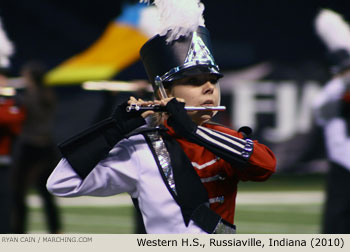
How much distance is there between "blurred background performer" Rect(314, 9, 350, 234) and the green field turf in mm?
1112

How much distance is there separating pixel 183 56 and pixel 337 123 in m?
2.72

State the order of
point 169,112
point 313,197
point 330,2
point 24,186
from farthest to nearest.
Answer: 1. point 313,197
2. point 330,2
3. point 24,186
4. point 169,112

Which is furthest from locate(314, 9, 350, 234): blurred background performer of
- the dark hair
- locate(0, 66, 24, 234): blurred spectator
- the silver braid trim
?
the silver braid trim

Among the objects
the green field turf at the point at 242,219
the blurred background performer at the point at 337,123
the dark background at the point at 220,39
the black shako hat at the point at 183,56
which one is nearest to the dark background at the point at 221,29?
the dark background at the point at 220,39

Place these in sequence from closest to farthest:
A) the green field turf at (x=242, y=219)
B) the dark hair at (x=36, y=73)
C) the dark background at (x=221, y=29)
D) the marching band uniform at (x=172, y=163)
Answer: the marching band uniform at (x=172, y=163)
the dark hair at (x=36, y=73)
the green field turf at (x=242, y=219)
the dark background at (x=221, y=29)

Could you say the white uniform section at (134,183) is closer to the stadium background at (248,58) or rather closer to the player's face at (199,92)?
the player's face at (199,92)

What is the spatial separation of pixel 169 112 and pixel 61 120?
7100 millimetres

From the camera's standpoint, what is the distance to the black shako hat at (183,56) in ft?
7.86

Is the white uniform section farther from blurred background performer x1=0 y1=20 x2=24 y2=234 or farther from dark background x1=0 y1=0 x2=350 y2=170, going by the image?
dark background x1=0 y1=0 x2=350 y2=170

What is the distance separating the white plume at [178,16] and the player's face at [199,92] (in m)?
0.15

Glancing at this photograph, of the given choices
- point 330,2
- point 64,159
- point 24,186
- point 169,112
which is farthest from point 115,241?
point 330,2

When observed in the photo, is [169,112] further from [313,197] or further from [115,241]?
[313,197]

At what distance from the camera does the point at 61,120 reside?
9.27 metres

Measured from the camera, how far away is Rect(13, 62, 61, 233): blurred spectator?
5.60 metres
